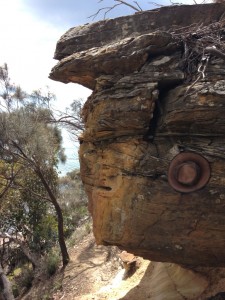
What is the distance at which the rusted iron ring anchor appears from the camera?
493cm

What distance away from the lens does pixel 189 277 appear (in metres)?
6.65

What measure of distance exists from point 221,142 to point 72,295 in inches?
276

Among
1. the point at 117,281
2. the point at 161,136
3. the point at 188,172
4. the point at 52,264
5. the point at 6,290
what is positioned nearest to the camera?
the point at 188,172

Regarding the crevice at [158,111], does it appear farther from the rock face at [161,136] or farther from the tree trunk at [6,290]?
the tree trunk at [6,290]

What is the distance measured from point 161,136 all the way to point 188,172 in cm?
61


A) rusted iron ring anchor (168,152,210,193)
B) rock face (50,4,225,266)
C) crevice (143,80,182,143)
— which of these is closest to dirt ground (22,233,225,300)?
rock face (50,4,225,266)

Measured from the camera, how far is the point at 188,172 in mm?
4938

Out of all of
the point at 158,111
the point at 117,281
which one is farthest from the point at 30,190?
the point at 158,111

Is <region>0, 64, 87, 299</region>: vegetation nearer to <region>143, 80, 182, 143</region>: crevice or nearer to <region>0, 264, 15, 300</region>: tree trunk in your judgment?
<region>0, 264, 15, 300</region>: tree trunk

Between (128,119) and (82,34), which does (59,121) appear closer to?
(82,34)

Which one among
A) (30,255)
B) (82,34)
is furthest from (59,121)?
(82,34)

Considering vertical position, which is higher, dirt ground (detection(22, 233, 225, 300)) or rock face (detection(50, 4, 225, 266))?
rock face (detection(50, 4, 225, 266))

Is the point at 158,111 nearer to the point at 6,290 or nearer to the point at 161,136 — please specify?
the point at 161,136

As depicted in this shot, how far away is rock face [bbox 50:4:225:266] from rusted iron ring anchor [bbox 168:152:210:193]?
0.01m
